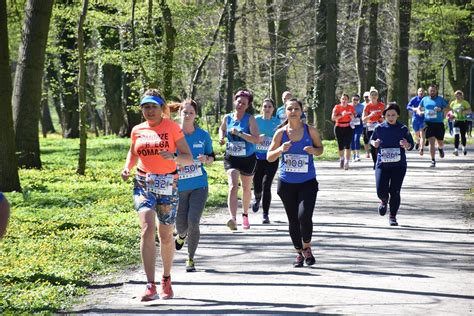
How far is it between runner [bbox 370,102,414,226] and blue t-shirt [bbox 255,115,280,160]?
1659mm

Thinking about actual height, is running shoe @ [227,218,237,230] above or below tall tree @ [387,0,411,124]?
below

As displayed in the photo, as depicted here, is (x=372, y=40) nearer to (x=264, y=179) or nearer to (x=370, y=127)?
(x=370, y=127)

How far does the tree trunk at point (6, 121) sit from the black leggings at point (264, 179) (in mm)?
5107

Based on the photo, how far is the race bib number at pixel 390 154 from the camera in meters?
15.3

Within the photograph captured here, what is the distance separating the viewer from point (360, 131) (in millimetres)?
29547

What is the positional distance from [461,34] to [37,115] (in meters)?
30.4

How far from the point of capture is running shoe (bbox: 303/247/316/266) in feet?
37.1

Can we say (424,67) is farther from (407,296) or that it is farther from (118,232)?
(407,296)

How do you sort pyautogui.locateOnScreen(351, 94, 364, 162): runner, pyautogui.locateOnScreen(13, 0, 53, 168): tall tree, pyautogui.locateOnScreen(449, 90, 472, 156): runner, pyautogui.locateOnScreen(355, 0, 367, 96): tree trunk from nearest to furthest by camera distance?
1. pyautogui.locateOnScreen(13, 0, 53, 168): tall tree
2. pyautogui.locateOnScreen(351, 94, 364, 162): runner
3. pyautogui.locateOnScreen(449, 90, 472, 156): runner
4. pyautogui.locateOnScreen(355, 0, 367, 96): tree trunk

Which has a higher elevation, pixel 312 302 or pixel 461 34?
pixel 461 34

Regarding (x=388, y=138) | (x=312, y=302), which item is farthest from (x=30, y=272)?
(x=388, y=138)

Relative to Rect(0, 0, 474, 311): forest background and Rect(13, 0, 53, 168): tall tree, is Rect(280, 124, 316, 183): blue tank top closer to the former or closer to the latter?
Rect(0, 0, 474, 311): forest background

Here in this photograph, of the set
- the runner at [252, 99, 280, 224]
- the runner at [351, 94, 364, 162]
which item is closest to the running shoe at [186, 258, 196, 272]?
the runner at [252, 99, 280, 224]

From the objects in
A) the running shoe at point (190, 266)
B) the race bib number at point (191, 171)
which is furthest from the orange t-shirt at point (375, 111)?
the running shoe at point (190, 266)
